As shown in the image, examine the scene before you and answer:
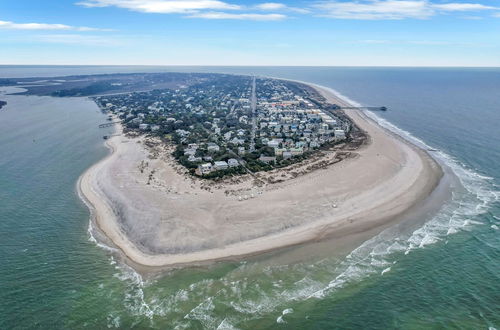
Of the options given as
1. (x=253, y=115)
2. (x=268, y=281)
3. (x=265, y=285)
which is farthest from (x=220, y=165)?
(x=253, y=115)

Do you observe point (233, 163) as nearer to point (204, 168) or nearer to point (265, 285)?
point (204, 168)

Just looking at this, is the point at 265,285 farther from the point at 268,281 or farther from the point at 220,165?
the point at 220,165

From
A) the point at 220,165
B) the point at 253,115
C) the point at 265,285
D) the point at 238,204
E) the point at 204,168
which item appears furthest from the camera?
the point at 253,115

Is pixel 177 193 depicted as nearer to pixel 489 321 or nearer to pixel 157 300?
pixel 157 300

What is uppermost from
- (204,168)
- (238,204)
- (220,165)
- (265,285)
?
(220,165)

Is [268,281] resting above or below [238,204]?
below

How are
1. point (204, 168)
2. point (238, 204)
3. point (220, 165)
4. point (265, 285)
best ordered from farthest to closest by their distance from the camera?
point (220, 165) < point (204, 168) < point (238, 204) < point (265, 285)

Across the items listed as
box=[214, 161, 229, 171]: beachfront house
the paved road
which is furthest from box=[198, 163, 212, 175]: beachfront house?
the paved road

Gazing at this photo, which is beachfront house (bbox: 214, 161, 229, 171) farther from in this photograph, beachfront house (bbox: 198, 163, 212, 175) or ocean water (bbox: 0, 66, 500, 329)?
ocean water (bbox: 0, 66, 500, 329)

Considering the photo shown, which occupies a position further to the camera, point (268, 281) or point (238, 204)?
point (238, 204)
